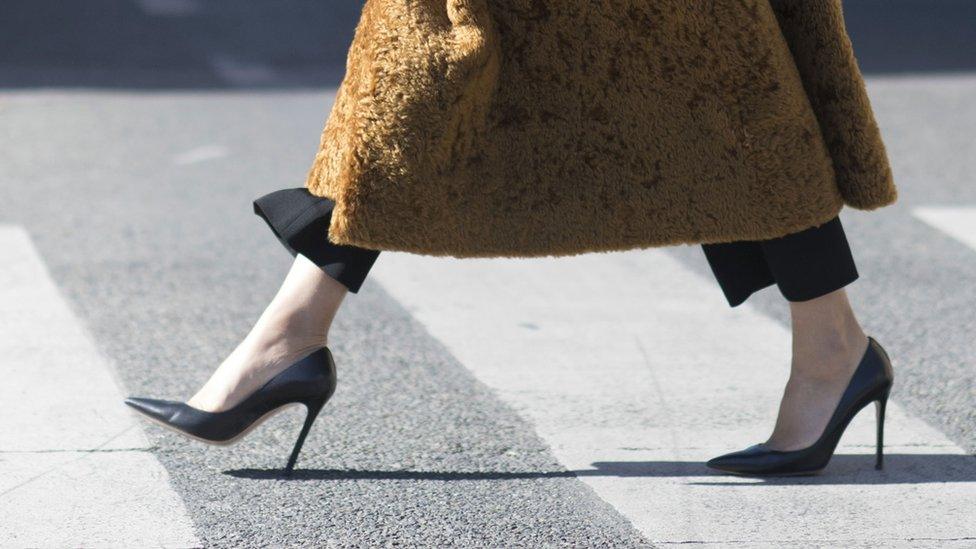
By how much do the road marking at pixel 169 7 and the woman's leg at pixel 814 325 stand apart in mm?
Result: 8040

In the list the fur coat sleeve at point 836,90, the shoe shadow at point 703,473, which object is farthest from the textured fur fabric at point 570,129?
the shoe shadow at point 703,473

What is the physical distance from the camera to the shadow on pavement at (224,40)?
8.48 meters

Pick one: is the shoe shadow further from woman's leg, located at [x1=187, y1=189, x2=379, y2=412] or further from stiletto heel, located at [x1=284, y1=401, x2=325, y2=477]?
woman's leg, located at [x1=187, y1=189, x2=379, y2=412]

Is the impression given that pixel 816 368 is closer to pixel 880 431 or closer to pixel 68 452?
pixel 880 431

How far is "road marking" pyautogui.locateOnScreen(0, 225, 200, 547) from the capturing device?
105 inches

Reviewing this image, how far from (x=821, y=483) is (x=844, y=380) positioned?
0.20 metres

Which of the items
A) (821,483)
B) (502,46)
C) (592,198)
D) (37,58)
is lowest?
(37,58)

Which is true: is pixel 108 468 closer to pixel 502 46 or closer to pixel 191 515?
pixel 191 515

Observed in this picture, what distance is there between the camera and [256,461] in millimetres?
3039

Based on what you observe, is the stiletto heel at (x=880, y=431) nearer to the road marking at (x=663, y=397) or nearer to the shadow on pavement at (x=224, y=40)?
the road marking at (x=663, y=397)

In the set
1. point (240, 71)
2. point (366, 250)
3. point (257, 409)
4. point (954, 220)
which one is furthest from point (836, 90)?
point (240, 71)

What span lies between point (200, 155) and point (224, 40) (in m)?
3.44

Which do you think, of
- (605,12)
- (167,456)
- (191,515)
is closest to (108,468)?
(167,456)

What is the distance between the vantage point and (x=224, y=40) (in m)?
9.66
